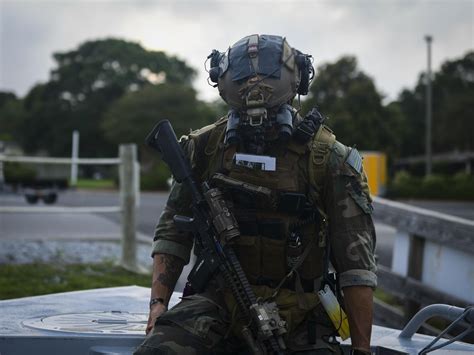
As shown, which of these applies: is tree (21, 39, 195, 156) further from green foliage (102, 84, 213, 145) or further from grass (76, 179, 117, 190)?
grass (76, 179, 117, 190)

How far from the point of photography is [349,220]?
2820 millimetres

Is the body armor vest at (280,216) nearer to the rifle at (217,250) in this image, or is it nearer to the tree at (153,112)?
the rifle at (217,250)

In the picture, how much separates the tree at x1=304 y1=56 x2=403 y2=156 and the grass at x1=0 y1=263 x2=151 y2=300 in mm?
29207

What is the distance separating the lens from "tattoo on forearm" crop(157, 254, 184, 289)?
3.06m

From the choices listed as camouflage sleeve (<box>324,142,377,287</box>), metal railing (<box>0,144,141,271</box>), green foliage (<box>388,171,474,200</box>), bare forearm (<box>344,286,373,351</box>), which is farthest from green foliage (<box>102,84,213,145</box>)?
bare forearm (<box>344,286,373,351</box>)

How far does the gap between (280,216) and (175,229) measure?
488 millimetres

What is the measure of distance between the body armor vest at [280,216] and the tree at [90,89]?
202ft

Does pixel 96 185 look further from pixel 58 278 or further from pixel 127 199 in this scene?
pixel 58 278

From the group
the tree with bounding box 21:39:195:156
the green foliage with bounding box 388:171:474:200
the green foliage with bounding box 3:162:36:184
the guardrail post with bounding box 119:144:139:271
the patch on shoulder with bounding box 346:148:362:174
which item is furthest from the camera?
the tree with bounding box 21:39:195:156

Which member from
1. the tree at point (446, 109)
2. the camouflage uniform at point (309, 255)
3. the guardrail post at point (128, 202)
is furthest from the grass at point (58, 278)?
the tree at point (446, 109)

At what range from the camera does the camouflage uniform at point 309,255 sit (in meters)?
2.77

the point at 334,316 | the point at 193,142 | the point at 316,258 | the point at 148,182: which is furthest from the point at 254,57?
the point at 148,182

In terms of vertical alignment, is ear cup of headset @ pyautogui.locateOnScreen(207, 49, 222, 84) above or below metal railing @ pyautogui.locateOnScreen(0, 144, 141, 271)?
above

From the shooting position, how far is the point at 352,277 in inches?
109
